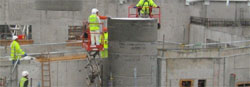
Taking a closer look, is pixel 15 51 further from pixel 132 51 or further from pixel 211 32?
pixel 211 32

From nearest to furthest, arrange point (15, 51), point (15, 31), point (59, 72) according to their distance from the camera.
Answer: point (15, 51), point (59, 72), point (15, 31)

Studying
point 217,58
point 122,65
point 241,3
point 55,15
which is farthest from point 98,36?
point 241,3

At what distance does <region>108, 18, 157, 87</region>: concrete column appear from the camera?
13.4 metres

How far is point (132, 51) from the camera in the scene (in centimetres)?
1347

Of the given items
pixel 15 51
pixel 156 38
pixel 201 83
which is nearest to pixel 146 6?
pixel 156 38

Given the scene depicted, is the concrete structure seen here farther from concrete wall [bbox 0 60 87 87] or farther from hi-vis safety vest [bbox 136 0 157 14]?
hi-vis safety vest [bbox 136 0 157 14]

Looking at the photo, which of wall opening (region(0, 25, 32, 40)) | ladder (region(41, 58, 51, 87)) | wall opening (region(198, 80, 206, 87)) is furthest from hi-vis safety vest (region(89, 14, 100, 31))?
wall opening (region(0, 25, 32, 40))

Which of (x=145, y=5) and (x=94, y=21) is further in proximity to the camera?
(x=145, y=5)

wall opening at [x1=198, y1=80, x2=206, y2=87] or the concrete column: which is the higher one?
the concrete column

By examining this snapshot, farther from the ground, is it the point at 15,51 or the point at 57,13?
the point at 57,13

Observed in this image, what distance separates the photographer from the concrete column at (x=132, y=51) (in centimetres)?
1340

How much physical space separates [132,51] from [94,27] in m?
1.77

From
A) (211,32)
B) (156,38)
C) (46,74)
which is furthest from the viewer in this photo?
(211,32)

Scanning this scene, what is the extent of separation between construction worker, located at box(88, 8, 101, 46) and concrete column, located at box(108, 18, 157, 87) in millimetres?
576
